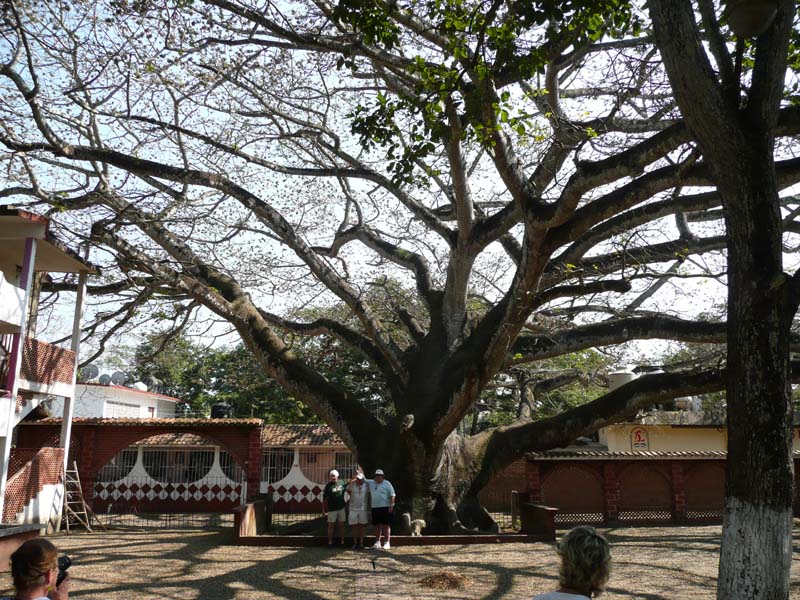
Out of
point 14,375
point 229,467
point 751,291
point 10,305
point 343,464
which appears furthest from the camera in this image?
point 229,467

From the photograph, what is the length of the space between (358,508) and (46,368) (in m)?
7.05

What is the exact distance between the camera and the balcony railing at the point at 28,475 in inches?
502

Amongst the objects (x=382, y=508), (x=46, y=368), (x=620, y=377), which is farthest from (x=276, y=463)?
(x=382, y=508)

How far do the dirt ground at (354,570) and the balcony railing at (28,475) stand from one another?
105 centimetres

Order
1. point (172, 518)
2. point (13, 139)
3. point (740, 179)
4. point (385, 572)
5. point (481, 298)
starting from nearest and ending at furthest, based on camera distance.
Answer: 1. point (740, 179)
2. point (385, 572)
3. point (13, 139)
4. point (481, 298)
5. point (172, 518)

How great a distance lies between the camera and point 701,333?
11.6 meters

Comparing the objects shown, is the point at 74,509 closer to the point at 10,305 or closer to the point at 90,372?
the point at 90,372

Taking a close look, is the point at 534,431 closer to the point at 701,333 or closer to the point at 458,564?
the point at 701,333

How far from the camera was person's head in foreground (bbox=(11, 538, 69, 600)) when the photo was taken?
116 inches

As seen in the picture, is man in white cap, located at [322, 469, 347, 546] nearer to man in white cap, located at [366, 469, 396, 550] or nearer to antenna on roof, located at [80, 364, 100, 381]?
man in white cap, located at [366, 469, 396, 550]

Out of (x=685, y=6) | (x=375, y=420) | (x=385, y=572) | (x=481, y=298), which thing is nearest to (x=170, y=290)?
(x=375, y=420)

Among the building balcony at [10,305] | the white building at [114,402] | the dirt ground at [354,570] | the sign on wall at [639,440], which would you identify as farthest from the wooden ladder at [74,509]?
the sign on wall at [639,440]

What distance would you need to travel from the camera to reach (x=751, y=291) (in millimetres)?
4941

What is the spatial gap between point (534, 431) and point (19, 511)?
9588mm
